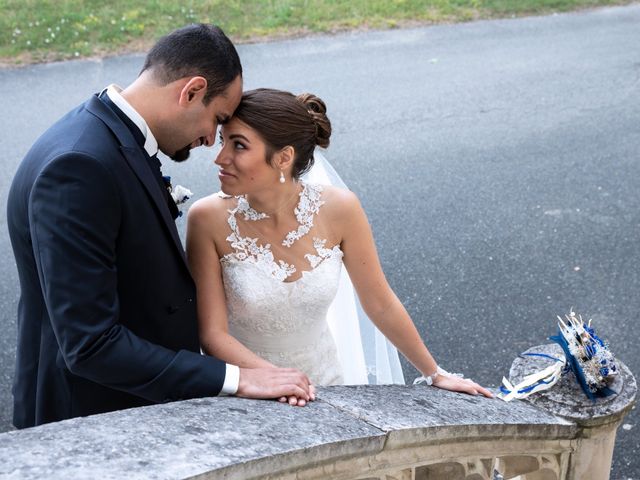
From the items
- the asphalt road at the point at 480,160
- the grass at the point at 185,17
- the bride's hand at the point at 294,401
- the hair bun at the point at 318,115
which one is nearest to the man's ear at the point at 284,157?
the hair bun at the point at 318,115

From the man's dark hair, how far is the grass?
788 cm

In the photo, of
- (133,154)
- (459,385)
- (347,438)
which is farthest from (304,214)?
(347,438)

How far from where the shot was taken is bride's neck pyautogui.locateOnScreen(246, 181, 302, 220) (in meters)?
3.30

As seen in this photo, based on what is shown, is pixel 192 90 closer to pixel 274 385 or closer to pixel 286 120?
pixel 286 120

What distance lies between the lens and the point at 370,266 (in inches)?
133

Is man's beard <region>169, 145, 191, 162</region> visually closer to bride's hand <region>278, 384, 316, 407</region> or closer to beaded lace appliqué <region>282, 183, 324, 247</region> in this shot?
beaded lace appliqué <region>282, 183, 324, 247</region>

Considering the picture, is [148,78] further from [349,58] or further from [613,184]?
A: [349,58]

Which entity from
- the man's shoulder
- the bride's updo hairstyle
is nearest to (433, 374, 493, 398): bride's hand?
the bride's updo hairstyle

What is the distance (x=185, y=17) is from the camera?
11.1 metres

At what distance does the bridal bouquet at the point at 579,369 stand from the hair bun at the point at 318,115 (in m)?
1.10

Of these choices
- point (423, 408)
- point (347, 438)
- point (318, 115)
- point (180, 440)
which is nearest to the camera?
point (180, 440)

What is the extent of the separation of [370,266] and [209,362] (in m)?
1.08

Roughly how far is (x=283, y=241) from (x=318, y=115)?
53 centimetres

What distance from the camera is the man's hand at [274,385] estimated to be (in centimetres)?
240
